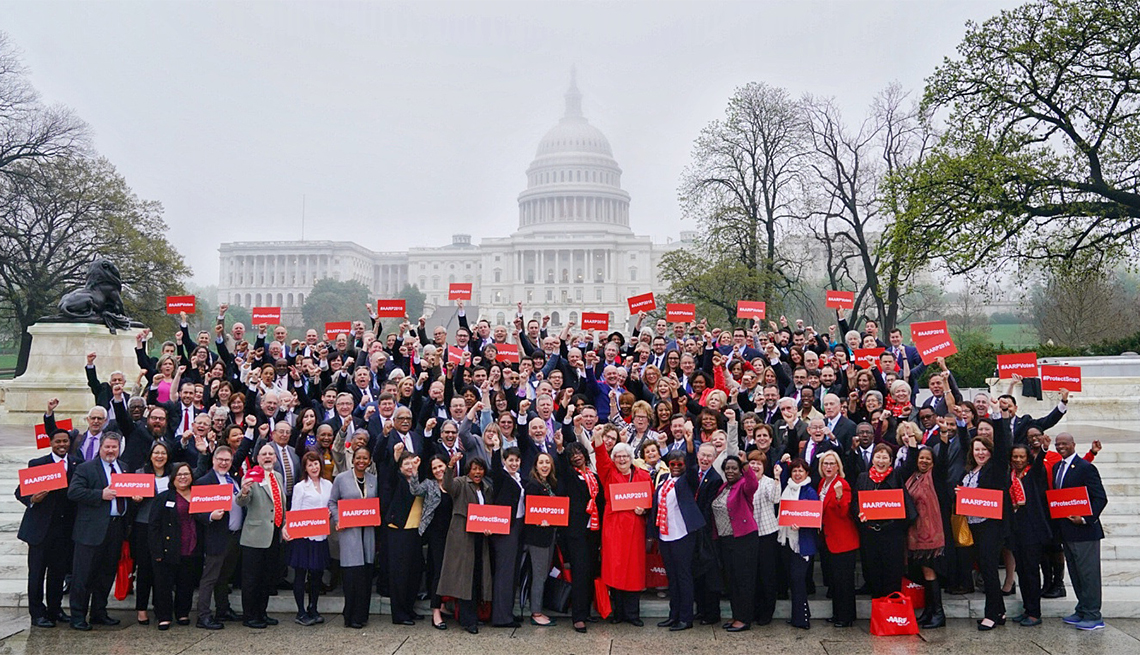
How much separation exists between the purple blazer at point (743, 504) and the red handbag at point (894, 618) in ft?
4.20

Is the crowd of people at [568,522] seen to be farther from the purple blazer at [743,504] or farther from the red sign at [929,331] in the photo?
the red sign at [929,331]

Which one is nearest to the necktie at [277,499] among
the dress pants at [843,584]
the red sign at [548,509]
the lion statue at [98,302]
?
the red sign at [548,509]

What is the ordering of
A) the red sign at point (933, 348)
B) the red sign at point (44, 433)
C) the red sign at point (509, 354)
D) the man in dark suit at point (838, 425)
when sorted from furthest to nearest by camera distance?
1. the red sign at point (509, 354)
2. the red sign at point (933, 348)
3. the man in dark suit at point (838, 425)
4. the red sign at point (44, 433)

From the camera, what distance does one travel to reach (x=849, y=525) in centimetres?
799

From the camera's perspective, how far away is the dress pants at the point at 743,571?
7961 millimetres

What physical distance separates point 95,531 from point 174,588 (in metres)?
0.95

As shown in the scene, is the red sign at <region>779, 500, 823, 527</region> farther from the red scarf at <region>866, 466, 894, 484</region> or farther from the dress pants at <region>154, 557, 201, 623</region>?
the dress pants at <region>154, 557, 201, 623</region>

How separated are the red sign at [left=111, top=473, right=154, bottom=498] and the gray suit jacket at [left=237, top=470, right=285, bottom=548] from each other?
79cm

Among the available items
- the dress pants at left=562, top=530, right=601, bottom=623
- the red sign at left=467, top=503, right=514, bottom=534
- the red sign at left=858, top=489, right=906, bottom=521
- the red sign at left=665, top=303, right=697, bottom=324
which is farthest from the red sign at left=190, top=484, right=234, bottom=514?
the red sign at left=665, top=303, right=697, bottom=324

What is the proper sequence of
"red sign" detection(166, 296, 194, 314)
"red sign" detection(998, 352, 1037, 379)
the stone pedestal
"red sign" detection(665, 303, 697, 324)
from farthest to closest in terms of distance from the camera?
the stone pedestal, "red sign" detection(665, 303, 697, 324), "red sign" detection(166, 296, 194, 314), "red sign" detection(998, 352, 1037, 379)

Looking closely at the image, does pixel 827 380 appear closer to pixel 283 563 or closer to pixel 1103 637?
pixel 1103 637

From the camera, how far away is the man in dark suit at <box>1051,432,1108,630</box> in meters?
7.90

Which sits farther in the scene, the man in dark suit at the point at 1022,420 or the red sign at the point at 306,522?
the man in dark suit at the point at 1022,420

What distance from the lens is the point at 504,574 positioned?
815 cm
